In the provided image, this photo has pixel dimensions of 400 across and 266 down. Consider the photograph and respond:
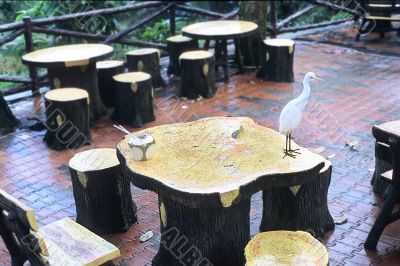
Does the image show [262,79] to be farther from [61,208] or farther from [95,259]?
[95,259]

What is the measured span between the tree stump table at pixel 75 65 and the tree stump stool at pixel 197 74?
132 centimetres

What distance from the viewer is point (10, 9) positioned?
41.7 ft

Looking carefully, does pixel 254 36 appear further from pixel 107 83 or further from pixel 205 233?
pixel 205 233

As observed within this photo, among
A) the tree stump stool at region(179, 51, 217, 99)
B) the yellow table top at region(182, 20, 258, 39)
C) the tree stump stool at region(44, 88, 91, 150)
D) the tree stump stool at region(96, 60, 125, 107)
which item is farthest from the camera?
the yellow table top at region(182, 20, 258, 39)

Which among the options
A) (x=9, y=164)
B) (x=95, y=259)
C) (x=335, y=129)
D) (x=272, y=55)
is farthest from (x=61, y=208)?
(x=272, y=55)

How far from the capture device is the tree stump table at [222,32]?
8.53 metres

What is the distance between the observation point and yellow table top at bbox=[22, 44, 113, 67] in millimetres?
6973

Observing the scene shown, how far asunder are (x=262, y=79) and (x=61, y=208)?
193 inches

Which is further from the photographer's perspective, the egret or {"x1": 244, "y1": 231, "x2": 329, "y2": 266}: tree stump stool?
the egret

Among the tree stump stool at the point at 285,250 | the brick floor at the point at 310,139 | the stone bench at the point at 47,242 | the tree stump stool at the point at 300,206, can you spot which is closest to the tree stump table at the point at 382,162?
the brick floor at the point at 310,139

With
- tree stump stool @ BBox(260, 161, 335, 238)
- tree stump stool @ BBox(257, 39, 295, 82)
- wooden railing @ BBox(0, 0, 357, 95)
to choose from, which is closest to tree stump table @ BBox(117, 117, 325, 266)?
tree stump stool @ BBox(260, 161, 335, 238)

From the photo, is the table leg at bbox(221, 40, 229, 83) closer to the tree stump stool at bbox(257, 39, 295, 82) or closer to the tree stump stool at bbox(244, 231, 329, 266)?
the tree stump stool at bbox(257, 39, 295, 82)

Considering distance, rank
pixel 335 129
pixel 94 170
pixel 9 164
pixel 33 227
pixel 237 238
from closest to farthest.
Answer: pixel 33 227
pixel 237 238
pixel 94 170
pixel 9 164
pixel 335 129

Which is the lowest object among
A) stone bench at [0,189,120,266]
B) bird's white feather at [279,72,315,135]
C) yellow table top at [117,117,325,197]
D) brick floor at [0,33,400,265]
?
brick floor at [0,33,400,265]
